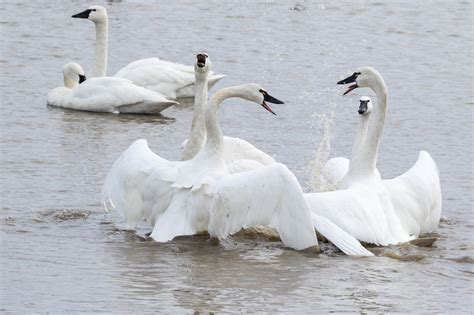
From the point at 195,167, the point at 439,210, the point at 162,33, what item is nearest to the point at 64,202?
the point at 195,167

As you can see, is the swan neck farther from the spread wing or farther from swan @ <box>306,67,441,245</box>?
the spread wing

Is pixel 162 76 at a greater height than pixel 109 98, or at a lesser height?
greater

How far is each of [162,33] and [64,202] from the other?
9501 mm

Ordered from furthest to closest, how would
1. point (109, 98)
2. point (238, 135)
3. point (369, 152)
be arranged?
point (109, 98) < point (238, 135) < point (369, 152)

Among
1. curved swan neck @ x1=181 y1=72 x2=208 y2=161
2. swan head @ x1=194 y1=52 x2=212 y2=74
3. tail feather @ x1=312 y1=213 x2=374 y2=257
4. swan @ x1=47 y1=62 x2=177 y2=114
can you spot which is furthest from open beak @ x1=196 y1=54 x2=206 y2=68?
swan @ x1=47 y1=62 x2=177 y2=114

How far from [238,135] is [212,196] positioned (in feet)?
13.4

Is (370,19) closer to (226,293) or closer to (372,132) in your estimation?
(372,132)

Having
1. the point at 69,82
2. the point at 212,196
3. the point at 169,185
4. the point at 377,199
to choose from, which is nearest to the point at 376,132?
the point at 377,199

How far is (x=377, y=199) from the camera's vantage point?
384 inches

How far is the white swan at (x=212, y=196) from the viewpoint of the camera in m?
9.16

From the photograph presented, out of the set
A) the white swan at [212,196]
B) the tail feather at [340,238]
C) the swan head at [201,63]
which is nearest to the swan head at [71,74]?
the swan head at [201,63]

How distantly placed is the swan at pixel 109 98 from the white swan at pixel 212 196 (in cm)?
468

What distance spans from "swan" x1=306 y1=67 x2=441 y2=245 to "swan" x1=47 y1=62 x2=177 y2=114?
4.65 m

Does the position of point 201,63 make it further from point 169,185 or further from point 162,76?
point 162,76
